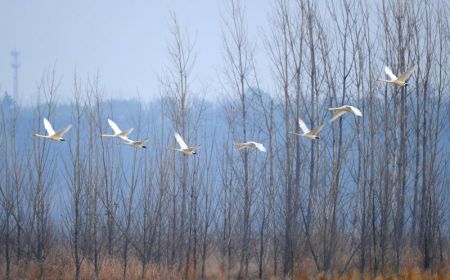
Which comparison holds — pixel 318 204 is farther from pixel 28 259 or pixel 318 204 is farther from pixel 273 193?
pixel 28 259

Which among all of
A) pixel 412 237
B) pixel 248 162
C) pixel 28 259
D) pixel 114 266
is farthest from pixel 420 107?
pixel 28 259

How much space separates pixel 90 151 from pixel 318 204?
4.13m

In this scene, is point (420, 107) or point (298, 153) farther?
point (420, 107)

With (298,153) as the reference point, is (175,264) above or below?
below

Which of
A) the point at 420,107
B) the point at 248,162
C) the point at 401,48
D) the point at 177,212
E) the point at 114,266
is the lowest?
the point at 114,266

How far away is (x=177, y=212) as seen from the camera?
41.3 feet

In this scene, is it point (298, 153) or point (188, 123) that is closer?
point (298, 153)

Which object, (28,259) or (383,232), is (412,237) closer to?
(383,232)

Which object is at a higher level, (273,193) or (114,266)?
(273,193)

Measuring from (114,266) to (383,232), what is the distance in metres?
4.72

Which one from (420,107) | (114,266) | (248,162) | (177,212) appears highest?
(420,107)

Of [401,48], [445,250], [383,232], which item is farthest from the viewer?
[445,250]

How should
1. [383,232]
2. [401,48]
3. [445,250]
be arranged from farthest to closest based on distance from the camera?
[445,250] → [401,48] → [383,232]

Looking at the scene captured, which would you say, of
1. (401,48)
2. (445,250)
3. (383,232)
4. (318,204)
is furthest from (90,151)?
(445,250)
